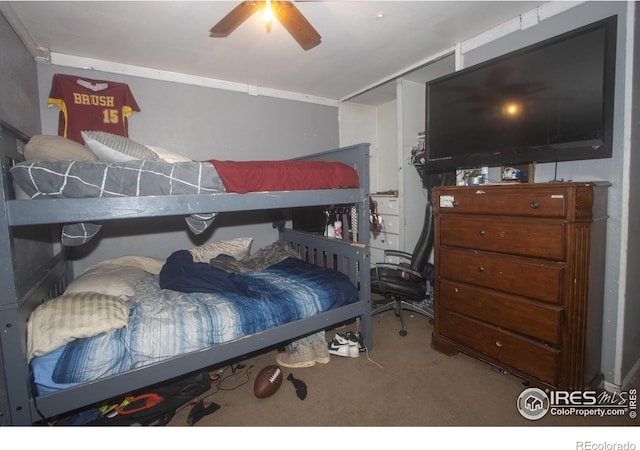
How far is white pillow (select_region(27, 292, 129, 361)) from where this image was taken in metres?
1.28

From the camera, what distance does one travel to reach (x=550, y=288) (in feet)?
5.34

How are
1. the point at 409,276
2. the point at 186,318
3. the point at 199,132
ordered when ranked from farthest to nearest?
the point at 199,132 < the point at 409,276 < the point at 186,318

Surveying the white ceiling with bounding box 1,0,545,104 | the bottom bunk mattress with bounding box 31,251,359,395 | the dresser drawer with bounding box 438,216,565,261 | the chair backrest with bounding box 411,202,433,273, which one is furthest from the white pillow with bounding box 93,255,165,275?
the dresser drawer with bounding box 438,216,565,261

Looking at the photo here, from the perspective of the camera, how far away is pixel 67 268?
8.21 ft

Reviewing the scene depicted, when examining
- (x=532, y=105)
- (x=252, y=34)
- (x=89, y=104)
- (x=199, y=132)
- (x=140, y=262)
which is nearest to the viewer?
(x=532, y=105)

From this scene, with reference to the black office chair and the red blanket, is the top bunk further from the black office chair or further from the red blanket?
the black office chair

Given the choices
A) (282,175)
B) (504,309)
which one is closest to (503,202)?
(504,309)

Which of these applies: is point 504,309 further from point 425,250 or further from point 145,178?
point 145,178

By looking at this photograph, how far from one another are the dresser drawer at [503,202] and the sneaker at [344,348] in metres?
1.19

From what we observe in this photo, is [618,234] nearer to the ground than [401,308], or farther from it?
farther from it

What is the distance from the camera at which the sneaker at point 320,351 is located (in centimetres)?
215

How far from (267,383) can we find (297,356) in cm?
38

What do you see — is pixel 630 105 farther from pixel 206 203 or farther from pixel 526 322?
pixel 206 203
